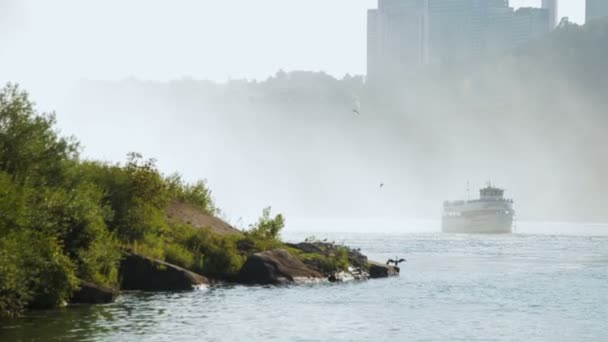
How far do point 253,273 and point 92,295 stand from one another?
16408 mm

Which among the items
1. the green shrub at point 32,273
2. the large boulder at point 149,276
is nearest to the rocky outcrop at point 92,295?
the green shrub at point 32,273

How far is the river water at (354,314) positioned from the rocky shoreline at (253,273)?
1.50m

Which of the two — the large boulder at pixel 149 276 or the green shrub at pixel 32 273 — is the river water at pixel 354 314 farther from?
the large boulder at pixel 149 276

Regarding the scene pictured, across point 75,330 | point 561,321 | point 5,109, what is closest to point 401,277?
point 561,321

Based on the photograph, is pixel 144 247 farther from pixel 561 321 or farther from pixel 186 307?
pixel 561 321

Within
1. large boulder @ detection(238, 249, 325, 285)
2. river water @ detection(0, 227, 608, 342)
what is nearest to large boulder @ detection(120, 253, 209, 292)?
river water @ detection(0, 227, 608, 342)

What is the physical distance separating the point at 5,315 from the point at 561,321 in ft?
86.8

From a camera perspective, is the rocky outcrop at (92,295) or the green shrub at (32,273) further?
the rocky outcrop at (92,295)

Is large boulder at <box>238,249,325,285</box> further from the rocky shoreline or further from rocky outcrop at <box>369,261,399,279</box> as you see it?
rocky outcrop at <box>369,261,399,279</box>

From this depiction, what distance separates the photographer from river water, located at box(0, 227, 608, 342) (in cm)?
4762

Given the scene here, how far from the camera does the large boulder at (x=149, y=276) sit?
65312 millimetres

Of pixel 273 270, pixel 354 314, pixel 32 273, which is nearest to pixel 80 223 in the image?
pixel 32 273

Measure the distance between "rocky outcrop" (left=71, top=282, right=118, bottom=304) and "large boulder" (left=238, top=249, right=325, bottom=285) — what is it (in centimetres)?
1550

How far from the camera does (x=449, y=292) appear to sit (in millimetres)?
70750
